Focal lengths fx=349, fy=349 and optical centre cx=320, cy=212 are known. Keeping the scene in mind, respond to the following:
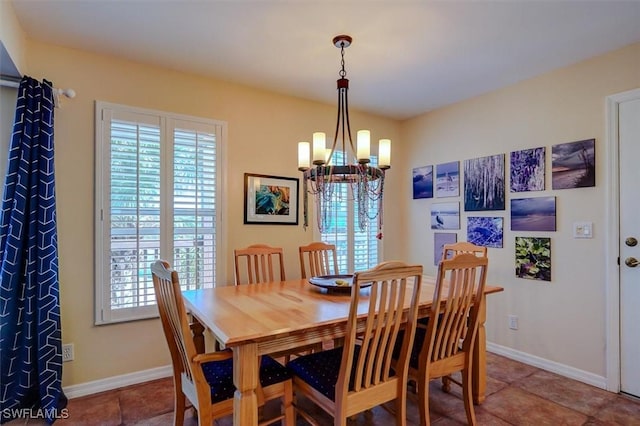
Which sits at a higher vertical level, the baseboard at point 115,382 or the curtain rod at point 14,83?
the curtain rod at point 14,83

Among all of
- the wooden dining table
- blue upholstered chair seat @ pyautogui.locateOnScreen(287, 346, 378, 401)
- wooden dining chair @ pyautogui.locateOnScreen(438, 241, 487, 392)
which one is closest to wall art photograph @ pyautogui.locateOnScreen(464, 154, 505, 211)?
wooden dining chair @ pyautogui.locateOnScreen(438, 241, 487, 392)

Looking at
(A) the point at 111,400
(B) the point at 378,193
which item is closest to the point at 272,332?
(B) the point at 378,193

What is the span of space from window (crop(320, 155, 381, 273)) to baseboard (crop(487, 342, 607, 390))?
4.93ft

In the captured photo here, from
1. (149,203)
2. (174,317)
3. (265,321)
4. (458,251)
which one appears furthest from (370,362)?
(149,203)

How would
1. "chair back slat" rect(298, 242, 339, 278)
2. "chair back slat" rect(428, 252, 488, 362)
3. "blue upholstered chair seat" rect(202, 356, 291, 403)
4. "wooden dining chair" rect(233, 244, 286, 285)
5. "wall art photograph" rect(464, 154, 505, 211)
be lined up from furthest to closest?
"wall art photograph" rect(464, 154, 505, 211)
"chair back slat" rect(298, 242, 339, 278)
"wooden dining chair" rect(233, 244, 286, 285)
"chair back slat" rect(428, 252, 488, 362)
"blue upholstered chair seat" rect(202, 356, 291, 403)

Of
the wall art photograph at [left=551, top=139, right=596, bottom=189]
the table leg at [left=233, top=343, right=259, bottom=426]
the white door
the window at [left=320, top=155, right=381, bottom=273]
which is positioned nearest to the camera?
the table leg at [left=233, top=343, right=259, bottom=426]

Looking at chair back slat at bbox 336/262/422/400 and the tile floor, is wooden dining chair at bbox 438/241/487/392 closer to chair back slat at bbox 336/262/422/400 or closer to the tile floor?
the tile floor

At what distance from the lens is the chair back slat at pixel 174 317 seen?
1.51 metres

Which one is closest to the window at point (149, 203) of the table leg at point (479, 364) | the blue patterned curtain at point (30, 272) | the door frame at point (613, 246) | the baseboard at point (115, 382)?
the blue patterned curtain at point (30, 272)

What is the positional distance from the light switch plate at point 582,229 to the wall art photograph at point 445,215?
3.48 feet

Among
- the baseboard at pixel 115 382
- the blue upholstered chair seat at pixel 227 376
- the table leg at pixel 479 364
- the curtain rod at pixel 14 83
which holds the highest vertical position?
the curtain rod at pixel 14 83

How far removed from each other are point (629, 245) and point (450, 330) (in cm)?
162

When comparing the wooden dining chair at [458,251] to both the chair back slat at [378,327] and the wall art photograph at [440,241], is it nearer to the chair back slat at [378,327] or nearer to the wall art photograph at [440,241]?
the wall art photograph at [440,241]

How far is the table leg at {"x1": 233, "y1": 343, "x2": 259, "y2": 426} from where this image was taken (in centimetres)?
147
